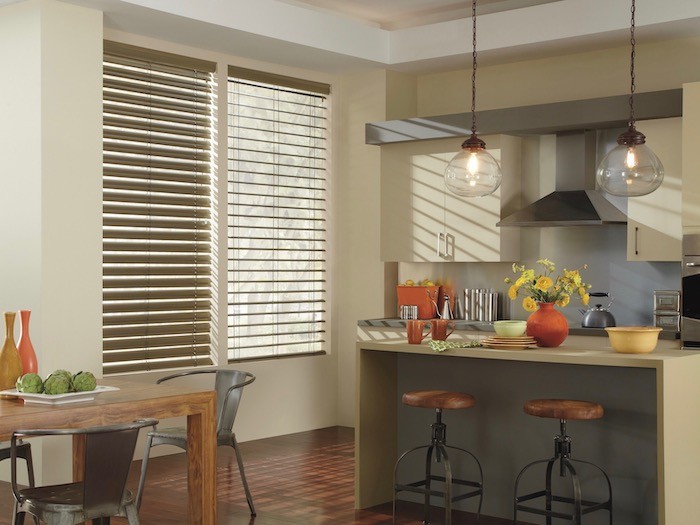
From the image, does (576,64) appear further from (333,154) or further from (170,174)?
(170,174)

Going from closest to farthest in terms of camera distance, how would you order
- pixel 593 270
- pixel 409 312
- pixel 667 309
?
pixel 667 309 → pixel 593 270 → pixel 409 312

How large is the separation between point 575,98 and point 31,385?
476 cm

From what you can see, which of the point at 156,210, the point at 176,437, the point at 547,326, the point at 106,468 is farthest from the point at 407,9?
the point at 106,468

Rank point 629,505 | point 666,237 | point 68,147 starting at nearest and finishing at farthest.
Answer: point 629,505 → point 68,147 → point 666,237

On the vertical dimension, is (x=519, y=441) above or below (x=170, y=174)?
below

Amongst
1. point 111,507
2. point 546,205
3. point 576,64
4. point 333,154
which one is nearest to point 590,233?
point 546,205

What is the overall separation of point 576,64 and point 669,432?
12.1 ft

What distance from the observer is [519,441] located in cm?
514

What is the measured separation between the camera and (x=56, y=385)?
3953mm

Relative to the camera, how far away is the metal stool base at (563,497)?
455cm

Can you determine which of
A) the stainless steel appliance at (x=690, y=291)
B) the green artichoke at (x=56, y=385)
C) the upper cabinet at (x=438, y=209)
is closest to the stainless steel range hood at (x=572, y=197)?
the upper cabinet at (x=438, y=209)

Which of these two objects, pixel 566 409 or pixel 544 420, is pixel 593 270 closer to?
pixel 544 420

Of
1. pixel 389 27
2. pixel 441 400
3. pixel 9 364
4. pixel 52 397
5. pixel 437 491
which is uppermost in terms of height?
pixel 389 27

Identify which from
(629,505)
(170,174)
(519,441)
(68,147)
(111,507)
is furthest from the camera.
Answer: (170,174)
